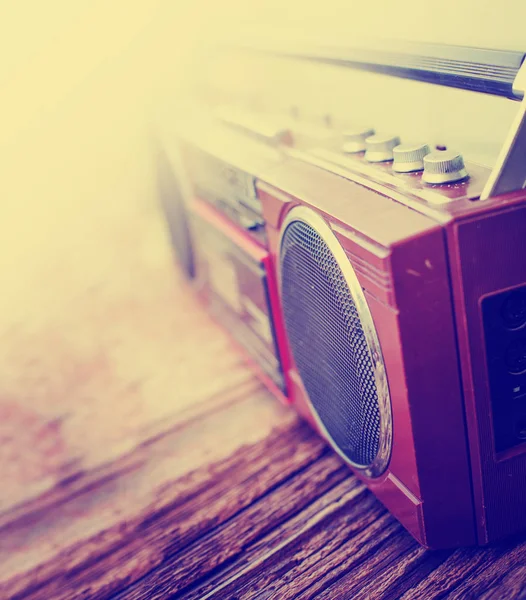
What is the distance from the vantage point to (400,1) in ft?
3.14

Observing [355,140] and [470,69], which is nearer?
[470,69]

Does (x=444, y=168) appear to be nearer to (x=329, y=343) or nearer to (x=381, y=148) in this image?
(x=381, y=148)

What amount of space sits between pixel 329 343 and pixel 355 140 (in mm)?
283

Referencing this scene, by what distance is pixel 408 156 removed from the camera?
721mm

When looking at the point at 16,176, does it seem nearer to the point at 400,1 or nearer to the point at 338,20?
the point at 338,20

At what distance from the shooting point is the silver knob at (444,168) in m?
0.67

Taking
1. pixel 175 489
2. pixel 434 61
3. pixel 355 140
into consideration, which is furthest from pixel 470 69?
pixel 175 489

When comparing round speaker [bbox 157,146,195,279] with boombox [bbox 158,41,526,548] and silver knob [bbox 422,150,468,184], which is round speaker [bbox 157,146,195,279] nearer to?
boombox [bbox 158,41,526,548]

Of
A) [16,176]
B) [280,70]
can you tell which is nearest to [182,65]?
[280,70]

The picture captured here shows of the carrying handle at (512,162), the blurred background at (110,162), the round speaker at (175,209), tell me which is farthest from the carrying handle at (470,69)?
the round speaker at (175,209)

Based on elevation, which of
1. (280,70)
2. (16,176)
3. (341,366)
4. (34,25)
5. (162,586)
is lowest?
(162,586)

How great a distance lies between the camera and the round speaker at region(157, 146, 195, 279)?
1368mm

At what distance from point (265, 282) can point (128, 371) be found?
0.50 m

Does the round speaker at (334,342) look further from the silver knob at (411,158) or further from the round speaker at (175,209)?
the round speaker at (175,209)
